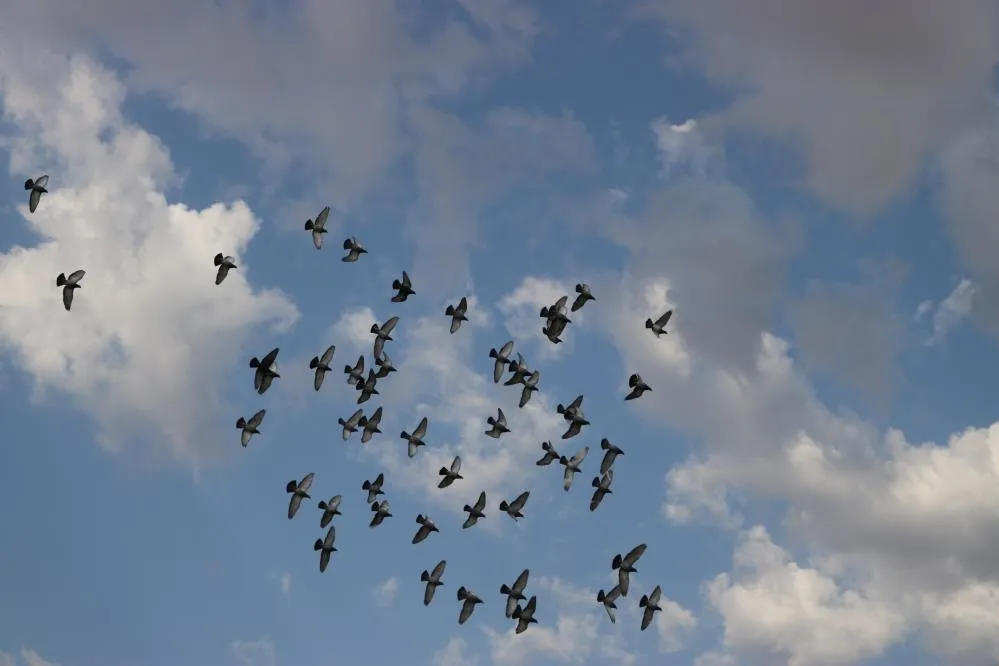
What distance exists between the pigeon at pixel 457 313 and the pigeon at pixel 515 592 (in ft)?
61.9

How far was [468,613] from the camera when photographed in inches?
3533

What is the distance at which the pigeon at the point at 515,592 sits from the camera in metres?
88.8

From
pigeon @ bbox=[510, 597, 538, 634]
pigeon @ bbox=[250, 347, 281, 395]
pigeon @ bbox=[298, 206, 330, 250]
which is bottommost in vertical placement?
pigeon @ bbox=[510, 597, 538, 634]

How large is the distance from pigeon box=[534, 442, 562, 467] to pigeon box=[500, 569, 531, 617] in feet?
26.5

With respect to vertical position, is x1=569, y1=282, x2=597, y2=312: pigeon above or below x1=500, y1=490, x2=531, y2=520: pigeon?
above

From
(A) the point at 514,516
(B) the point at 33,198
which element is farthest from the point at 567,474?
(B) the point at 33,198

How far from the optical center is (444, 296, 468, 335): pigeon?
9062 centimetres

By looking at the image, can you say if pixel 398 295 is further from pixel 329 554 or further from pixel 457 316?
pixel 329 554

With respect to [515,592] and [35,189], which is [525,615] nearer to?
[515,592]

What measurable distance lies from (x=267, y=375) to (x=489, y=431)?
17905 mm

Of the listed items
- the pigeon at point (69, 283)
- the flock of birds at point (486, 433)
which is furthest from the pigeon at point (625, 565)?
the pigeon at point (69, 283)

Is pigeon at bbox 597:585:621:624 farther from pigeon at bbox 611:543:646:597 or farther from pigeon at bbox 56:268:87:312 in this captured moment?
pigeon at bbox 56:268:87:312

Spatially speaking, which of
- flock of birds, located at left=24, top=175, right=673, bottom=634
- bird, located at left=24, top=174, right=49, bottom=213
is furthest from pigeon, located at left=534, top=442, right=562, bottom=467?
bird, located at left=24, top=174, right=49, bottom=213

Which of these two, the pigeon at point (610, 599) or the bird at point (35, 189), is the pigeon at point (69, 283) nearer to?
the bird at point (35, 189)
